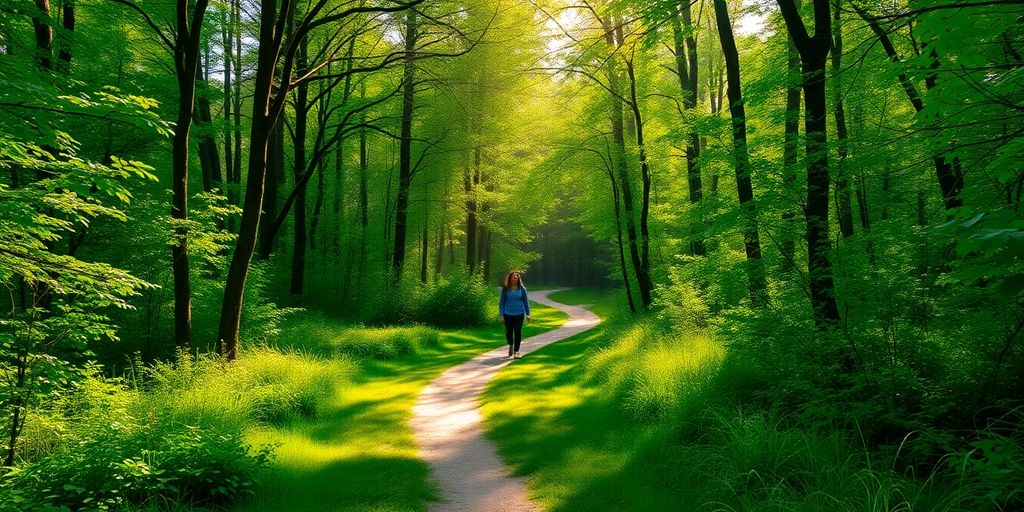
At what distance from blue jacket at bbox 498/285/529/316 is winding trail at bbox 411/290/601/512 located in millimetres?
1822

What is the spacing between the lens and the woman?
1105 cm

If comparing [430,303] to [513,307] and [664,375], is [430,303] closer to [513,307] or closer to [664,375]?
[513,307]

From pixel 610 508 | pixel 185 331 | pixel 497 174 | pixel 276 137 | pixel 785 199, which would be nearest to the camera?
pixel 610 508

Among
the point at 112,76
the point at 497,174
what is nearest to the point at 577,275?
the point at 497,174

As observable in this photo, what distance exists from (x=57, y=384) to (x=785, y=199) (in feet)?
25.1

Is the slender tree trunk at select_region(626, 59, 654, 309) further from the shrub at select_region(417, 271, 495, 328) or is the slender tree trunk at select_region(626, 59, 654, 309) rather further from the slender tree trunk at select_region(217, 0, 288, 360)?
the slender tree trunk at select_region(217, 0, 288, 360)

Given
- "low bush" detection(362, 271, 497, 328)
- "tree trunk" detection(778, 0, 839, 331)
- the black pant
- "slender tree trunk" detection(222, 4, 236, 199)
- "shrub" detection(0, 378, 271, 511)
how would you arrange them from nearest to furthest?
"shrub" detection(0, 378, 271, 511)
"tree trunk" detection(778, 0, 839, 331)
the black pant
"slender tree trunk" detection(222, 4, 236, 199)
"low bush" detection(362, 271, 497, 328)

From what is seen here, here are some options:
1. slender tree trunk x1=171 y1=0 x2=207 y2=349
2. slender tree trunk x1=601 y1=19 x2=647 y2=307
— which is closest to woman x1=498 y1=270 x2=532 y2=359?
slender tree trunk x1=601 y1=19 x2=647 y2=307

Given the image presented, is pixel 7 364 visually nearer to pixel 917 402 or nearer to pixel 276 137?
pixel 917 402

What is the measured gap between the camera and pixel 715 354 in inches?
271

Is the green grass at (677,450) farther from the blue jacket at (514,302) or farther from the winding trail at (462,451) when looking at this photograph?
the blue jacket at (514,302)

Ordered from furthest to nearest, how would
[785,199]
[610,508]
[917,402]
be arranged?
[785,199], [917,402], [610,508]

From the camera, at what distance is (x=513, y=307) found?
1113 centimetres

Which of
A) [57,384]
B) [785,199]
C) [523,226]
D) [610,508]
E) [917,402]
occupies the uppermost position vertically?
[523,226]
